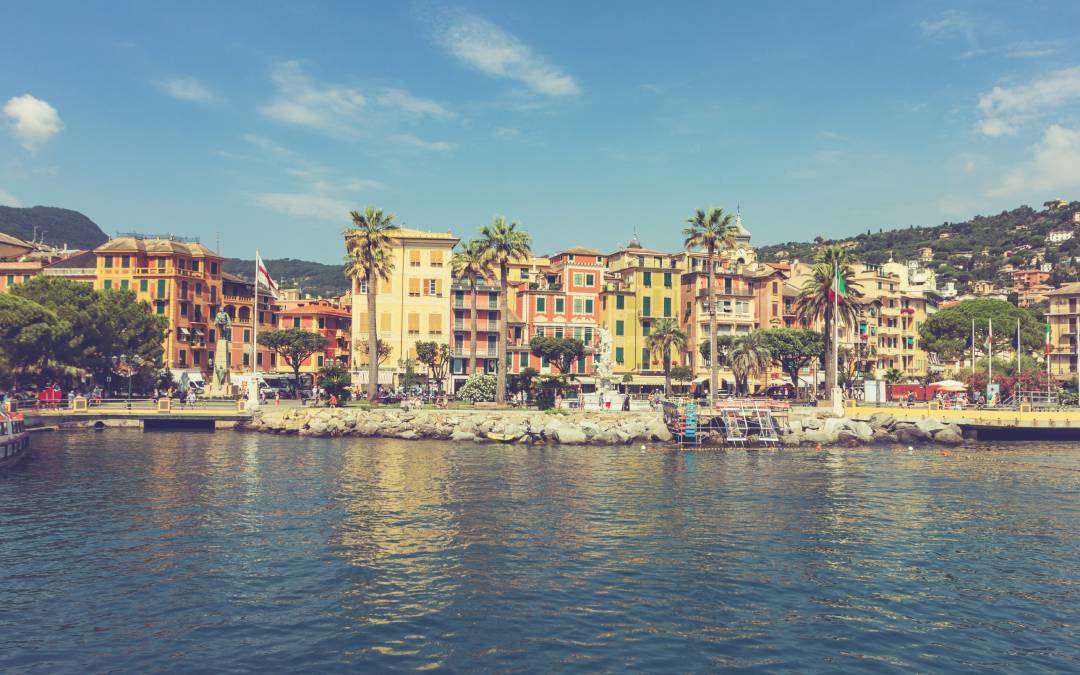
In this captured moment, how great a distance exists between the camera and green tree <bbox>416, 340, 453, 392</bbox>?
78938mm

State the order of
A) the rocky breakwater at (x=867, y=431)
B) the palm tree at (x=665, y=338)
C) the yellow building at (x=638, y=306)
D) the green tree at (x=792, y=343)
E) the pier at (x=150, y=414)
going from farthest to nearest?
the yellow building at (x=638, y=306), the green tree at (x=792, y=343), the palm tree at (x=665, y=338), the pier at (x=150, y=414), the rocky breakwater at (x=867, y=431)

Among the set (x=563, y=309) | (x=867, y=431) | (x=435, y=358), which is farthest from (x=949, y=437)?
(x=435, y=358)

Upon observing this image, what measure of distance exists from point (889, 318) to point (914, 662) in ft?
341

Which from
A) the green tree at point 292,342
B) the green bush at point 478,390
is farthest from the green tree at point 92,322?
the green bush at point 478,390

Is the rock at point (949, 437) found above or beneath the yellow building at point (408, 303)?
beneath

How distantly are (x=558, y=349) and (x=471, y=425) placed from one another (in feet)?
71.6

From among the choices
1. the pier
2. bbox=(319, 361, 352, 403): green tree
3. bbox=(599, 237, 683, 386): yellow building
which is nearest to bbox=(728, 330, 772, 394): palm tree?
bbox=(599, 237, 683, 386): yellow building

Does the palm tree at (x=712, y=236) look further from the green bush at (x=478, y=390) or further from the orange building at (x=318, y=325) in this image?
the orange building at (x=318, y=325)

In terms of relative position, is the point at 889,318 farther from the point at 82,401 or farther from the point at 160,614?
the point at 160,614

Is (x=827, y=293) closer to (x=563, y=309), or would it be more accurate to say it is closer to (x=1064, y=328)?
(x=563, y=309)

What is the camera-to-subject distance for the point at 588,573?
2150cm

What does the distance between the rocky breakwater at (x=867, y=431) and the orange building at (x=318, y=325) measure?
60.3m

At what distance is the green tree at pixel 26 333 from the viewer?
60938mm

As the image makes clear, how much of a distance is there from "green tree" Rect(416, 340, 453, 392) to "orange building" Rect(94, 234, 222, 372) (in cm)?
3223
